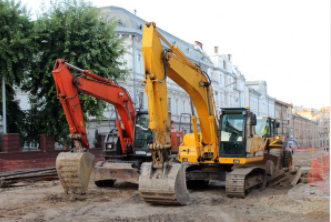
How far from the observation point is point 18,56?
61.8ft

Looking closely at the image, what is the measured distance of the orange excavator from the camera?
977 cm

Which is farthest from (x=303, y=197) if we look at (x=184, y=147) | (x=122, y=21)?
(x=122, y=21)

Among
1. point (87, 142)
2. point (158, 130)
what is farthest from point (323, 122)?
point (158, 130)

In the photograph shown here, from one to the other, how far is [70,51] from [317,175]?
12.8 metres

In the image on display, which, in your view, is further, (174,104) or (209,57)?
(209,57)

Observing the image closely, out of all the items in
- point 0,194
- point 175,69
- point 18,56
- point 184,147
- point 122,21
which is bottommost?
point 0,194

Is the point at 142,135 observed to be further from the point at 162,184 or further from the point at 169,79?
the point at 169,79

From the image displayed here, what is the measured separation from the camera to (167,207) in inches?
355

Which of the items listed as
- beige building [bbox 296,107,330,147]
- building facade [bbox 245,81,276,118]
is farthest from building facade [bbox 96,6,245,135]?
beige building [bbox 296,107,330,147]

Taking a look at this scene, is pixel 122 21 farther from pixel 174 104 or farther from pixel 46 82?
pixel 46 82

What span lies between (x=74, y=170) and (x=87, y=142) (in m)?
1.67

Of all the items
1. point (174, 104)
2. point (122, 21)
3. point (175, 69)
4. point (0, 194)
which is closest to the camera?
point (175, 69)

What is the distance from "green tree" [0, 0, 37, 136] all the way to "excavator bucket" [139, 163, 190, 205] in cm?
1230

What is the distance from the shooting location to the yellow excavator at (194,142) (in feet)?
27.9
